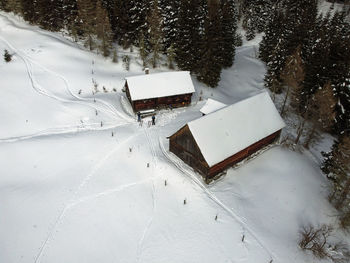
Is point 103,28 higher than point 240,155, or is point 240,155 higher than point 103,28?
point 103,28

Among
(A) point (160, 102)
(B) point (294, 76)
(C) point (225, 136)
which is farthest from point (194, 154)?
(B) point (294, 76)

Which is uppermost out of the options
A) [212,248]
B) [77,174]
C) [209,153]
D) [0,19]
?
[0,19]

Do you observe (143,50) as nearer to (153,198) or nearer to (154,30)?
(154,30)

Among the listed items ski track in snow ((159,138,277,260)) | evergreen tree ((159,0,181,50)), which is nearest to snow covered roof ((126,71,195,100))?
ski track in snow ((159,138,277,260))

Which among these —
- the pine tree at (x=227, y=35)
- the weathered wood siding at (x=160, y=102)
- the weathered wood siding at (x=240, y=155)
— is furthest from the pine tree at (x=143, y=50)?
the weathered wood siding at (x=240, y=155)

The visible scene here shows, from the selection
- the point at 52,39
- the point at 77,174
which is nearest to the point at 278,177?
the point at 77,174

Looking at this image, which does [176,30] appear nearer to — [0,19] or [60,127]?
[60,127]
